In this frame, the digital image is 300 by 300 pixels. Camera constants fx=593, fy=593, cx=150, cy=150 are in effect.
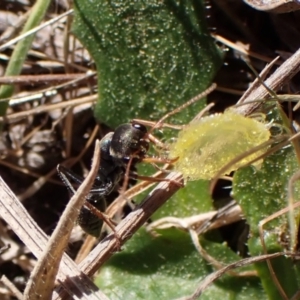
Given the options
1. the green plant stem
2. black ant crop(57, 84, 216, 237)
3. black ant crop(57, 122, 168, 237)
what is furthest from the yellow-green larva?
the green plant stem

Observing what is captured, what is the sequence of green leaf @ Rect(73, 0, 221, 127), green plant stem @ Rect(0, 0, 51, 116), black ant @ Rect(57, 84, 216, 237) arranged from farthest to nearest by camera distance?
green plant stem @ Rect(0, 0, 51, 116) → green leaf @ Rect(73, 0, 221, 127) → black ant @ Rect(57, 84, 216, 237)

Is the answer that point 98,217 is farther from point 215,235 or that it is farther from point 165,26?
point 165,26

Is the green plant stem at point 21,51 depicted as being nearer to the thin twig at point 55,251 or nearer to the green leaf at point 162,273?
the green leaf at point 162,273

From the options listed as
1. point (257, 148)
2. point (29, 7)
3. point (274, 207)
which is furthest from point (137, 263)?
point (29, 7)

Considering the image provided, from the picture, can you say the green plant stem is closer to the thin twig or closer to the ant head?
the ant head

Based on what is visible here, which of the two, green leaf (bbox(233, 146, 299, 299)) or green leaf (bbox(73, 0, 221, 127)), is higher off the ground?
green leaf (bbox(73, 0, 221, 127))

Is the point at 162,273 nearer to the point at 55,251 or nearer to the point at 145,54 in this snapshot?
the point at 55,251

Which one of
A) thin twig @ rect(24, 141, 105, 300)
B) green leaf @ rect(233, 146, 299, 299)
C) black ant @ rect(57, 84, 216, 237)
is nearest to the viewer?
thin twig @ rect(24, 141, 105, 300)

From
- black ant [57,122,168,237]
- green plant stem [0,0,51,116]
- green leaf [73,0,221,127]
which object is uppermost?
green plant stem [0,0,51,116]
